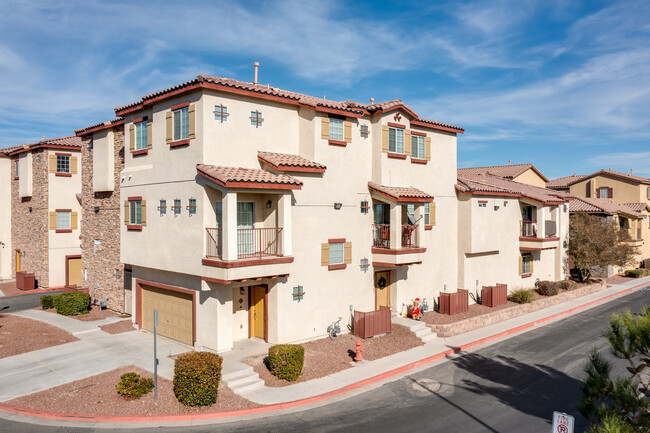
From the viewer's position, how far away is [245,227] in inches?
693

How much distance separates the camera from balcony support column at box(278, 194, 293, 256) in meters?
16.9

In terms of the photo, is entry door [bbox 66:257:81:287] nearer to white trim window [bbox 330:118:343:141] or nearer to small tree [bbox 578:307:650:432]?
white trim window [bbox 330:118:343:141]

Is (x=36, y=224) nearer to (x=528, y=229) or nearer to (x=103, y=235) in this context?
(x=103, y=235)

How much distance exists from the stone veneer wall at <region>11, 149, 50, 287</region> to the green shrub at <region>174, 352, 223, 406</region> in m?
22.8

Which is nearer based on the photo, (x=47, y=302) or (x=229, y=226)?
(x=229, y=226)

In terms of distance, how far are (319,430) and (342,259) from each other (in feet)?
29.2

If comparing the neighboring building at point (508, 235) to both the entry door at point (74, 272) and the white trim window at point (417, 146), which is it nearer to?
the white trim window at point (417, 146)

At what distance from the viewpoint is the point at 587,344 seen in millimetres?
19641

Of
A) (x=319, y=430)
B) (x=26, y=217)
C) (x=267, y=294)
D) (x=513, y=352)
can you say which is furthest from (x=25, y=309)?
(x=513, y=352)

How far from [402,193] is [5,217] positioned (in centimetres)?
3186

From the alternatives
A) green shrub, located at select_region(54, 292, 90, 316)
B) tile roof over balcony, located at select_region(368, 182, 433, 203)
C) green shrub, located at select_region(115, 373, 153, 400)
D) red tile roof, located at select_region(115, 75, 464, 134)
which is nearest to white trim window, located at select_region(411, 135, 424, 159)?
red tile roof, located at select_region(115, 75, 464, 134)

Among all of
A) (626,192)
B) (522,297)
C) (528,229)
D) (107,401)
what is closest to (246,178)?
(107,401)

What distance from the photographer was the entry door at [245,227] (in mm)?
17281

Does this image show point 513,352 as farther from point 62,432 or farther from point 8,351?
point 8,351
